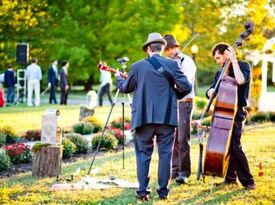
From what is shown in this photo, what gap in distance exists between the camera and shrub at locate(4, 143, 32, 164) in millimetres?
11016

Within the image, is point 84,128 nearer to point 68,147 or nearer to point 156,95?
point 68,147

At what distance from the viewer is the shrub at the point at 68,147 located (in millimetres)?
11648

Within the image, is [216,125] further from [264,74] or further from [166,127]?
[264,74]

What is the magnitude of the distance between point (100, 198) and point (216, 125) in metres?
1.72

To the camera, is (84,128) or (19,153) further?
(84,128)

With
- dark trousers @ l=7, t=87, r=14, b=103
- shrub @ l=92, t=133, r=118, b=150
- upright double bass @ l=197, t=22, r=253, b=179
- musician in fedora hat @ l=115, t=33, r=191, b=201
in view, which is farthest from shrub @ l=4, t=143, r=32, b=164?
dark trousers @ l=7, t=87, r=14, b=103

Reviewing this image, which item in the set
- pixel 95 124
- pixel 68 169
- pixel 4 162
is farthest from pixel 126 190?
pixel 95 124

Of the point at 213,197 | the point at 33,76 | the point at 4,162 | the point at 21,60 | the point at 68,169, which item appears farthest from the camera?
the point at 21,60

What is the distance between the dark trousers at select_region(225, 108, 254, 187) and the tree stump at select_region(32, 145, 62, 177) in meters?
2.68

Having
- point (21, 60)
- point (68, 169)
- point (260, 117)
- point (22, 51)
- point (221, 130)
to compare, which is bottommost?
point (68, 169)

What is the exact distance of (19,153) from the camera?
11086 mm

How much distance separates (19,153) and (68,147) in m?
1.00

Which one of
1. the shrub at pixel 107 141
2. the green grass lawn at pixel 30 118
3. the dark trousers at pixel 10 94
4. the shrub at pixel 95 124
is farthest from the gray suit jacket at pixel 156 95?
the dark trousers at pixel 10 94

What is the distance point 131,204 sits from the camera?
7.68m
